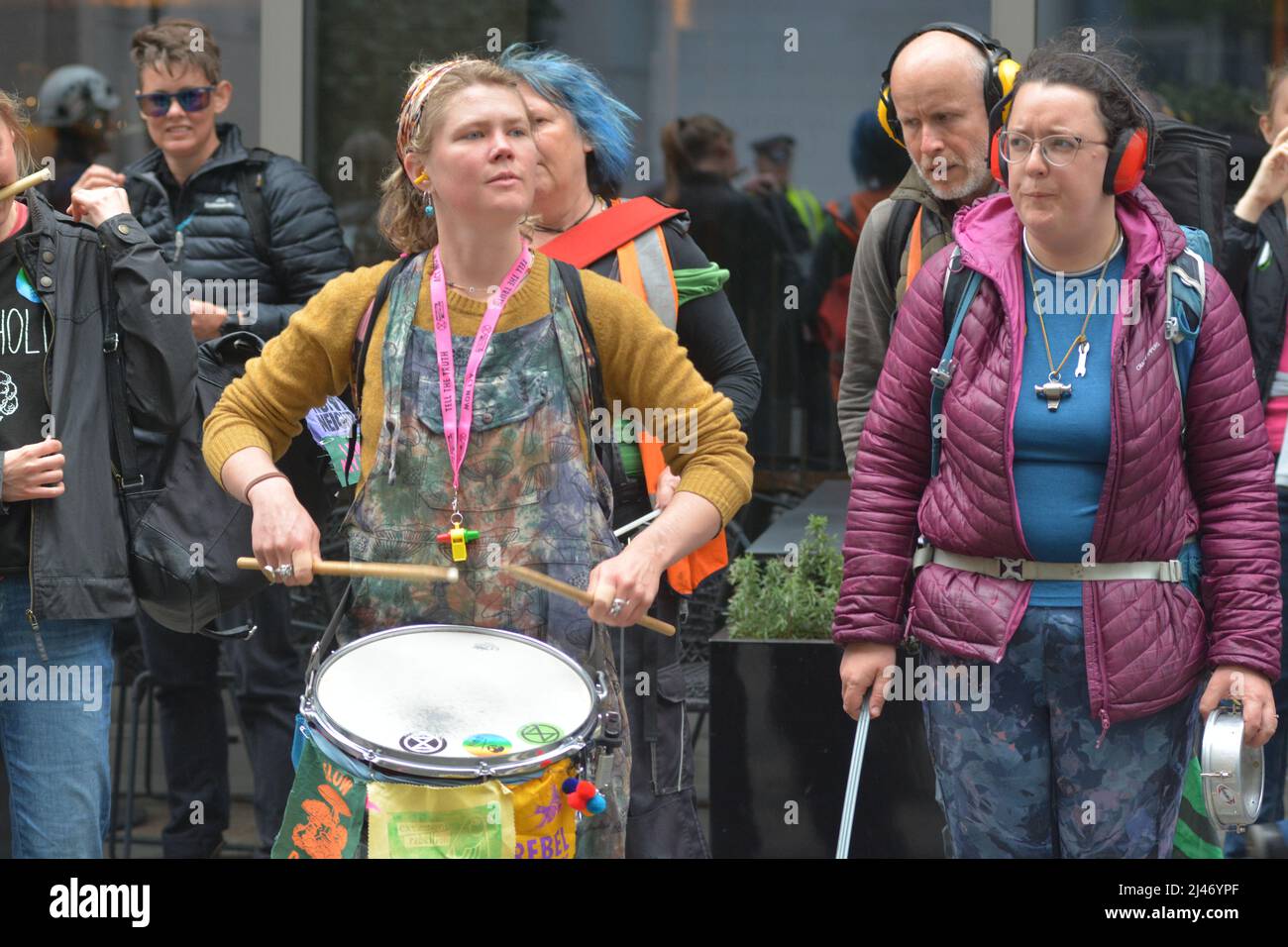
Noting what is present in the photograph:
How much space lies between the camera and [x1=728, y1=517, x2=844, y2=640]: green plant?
5113mm

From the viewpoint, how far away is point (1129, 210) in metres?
3.64

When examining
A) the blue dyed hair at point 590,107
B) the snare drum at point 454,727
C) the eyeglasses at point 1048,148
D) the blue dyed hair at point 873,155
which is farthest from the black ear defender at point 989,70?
the blue dyed hair at point 873,155

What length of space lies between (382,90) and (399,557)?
417 cm

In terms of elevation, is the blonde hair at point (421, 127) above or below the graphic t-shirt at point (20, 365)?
above

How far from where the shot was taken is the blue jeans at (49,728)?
395 cm

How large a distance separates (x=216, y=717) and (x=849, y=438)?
2.21 meters

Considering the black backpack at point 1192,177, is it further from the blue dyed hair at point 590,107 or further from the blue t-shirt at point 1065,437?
the blue dyed hair at point 590,107

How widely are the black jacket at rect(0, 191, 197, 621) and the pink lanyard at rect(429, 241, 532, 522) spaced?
1.06 m

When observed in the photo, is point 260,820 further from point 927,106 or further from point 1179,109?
point 1179,109

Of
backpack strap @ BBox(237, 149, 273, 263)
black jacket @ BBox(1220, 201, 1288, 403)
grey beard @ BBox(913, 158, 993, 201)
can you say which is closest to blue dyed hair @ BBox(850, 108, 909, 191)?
black jacket @ BBox(1220, 201, 1288, 403)

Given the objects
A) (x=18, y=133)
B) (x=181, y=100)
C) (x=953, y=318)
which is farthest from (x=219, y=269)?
(x=953, y=318)

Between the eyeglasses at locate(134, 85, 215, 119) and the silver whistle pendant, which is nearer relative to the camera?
the silver whistle pendant

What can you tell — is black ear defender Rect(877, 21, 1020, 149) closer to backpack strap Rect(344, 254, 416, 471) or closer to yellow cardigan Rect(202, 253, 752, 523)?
yellow cardigan Rect(202, 253, 752, 523)

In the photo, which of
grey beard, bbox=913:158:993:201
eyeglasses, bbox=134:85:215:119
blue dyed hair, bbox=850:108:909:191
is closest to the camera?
grey beard, bbox=913:158:993:201
